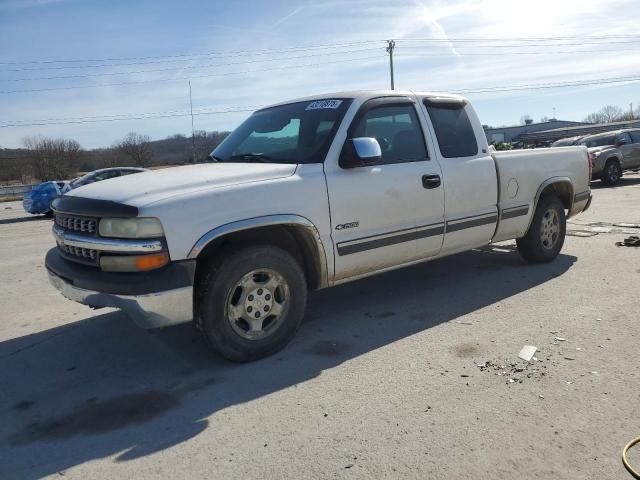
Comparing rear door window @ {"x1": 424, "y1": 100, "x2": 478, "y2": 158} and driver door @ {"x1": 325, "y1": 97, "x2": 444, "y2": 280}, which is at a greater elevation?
rear door window @ {"x1": 424, "y1": 100, "x2": 478, "y2": 158}

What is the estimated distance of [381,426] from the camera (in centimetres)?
308

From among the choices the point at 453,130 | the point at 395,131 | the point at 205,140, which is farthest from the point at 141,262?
the point at 205,140

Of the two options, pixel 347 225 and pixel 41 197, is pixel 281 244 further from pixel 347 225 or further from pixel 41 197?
pixel 41 197

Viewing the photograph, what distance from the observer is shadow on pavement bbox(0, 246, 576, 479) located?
312cm

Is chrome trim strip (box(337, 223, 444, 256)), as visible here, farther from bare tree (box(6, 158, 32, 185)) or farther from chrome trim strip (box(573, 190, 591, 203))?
bare tree (box(6, 158, 32, 185))

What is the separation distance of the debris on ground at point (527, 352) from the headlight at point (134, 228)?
103 inches

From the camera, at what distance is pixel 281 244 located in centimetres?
434

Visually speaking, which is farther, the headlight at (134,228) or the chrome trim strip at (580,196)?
the chrome trim strip at (580,196)

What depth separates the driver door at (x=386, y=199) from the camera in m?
4.42

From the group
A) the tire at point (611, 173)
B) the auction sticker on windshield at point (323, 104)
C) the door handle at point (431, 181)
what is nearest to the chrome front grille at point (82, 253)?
the auction sticker on windshield at point (323, 104)

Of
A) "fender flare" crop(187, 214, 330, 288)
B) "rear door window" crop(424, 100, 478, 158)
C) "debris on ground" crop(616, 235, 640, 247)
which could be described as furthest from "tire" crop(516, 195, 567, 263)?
"fender flare" crop(187, 214, 330, 288)

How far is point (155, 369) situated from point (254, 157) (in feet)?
6.28

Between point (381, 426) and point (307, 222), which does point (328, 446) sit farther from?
point (307, 222)

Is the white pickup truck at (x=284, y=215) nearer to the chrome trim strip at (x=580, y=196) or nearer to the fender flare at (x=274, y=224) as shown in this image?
the fender flare at (x=274, y=224)
